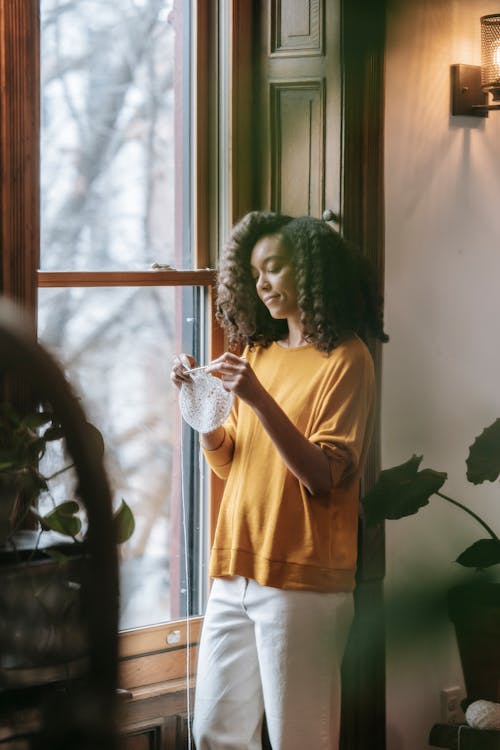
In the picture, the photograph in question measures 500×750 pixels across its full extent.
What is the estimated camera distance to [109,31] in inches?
80.7

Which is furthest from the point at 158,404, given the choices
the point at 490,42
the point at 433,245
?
the point at 433,245

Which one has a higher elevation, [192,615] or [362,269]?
[362,269]

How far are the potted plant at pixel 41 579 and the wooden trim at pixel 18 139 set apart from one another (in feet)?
6.44

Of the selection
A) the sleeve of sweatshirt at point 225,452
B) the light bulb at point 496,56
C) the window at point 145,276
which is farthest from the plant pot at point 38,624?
the sleeve of sweatshirt at point 225,452

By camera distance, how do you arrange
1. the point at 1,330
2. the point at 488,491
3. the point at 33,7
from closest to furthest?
the point at 1,330
the point at 488,491
the point at 33,7

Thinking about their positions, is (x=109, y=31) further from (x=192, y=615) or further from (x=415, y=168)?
(x=415, y=168)

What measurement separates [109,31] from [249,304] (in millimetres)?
613

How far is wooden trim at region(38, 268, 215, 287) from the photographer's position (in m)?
2.34

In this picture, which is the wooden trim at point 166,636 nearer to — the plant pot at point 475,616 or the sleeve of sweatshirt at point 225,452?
the sleeve of sweatshirt at point 225,452

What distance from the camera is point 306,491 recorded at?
6.77ft

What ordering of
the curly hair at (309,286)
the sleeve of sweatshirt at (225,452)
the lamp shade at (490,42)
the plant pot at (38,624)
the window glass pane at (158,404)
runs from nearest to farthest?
the plant pot at (38,624), the lamp shade at (490,42), the curly hair at (309,286), the sleeve of sweatshirt at (225,452), the window glass pane at (158,404)

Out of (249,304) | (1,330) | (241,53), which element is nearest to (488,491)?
(1,330)

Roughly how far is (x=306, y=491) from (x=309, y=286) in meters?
0.40

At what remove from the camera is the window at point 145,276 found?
2.30m
